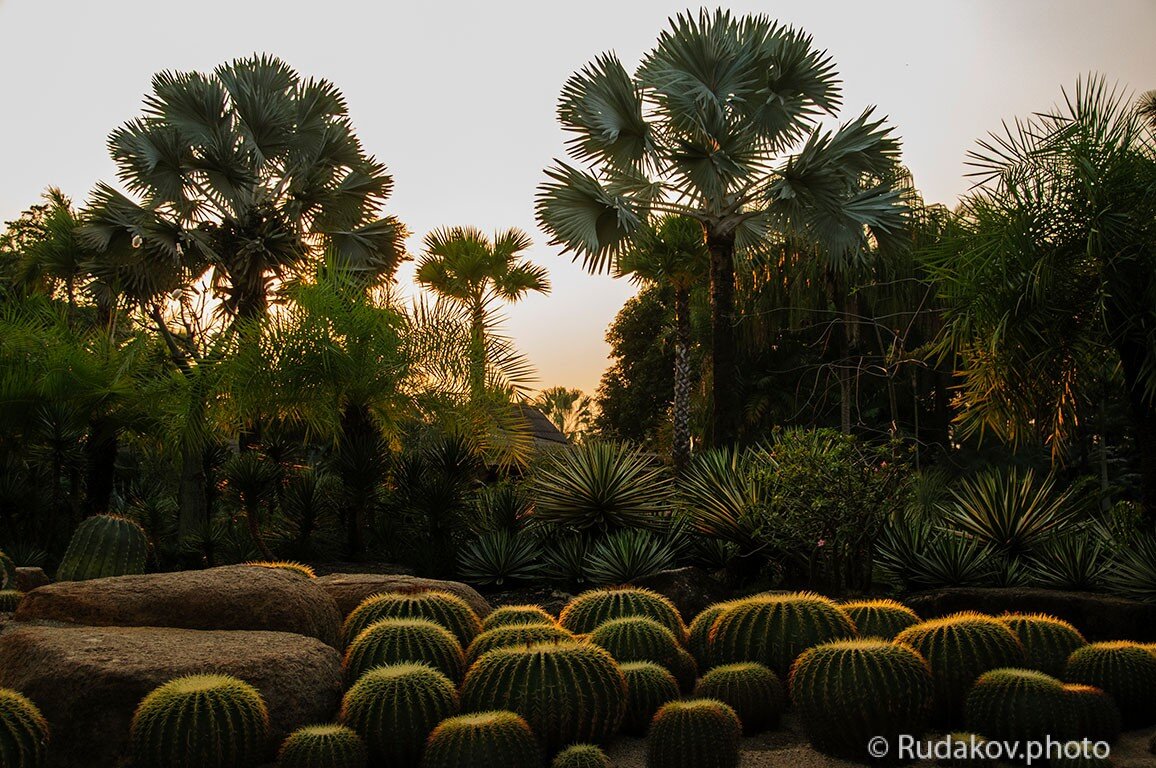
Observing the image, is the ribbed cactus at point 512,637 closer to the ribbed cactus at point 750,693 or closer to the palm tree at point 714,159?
the ribbed cactus at point 750,693

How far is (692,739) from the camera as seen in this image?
18.9 feet

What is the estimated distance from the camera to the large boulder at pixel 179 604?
6949mm

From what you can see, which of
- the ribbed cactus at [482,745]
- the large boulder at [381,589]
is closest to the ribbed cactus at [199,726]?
the ribbed cactus at [482,745]

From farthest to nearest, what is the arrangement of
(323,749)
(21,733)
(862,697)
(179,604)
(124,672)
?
(179,604) → (862,697) → (124,672) → (323,749) → (21,733)

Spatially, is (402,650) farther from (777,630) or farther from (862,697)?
(862,697)

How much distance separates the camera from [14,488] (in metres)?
16.8

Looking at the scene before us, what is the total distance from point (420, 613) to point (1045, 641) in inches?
178

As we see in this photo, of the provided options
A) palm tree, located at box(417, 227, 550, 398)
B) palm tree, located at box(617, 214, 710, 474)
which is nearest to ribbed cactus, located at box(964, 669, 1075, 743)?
palm tree, located at box(617, 214, 710, 474)

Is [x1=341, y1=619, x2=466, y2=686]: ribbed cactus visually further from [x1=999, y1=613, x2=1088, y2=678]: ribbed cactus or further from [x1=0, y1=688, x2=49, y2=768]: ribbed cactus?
[x1=999, y1=613, x2=1088, y2=678]: ribbed cactus

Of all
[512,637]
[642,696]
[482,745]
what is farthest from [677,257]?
[482,745]

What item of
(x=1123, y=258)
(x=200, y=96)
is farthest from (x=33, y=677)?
(x=200, y=96)

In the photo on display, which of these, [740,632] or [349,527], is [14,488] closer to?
[349,527]

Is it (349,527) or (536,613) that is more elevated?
(349,527)

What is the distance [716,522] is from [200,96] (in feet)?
45.7
